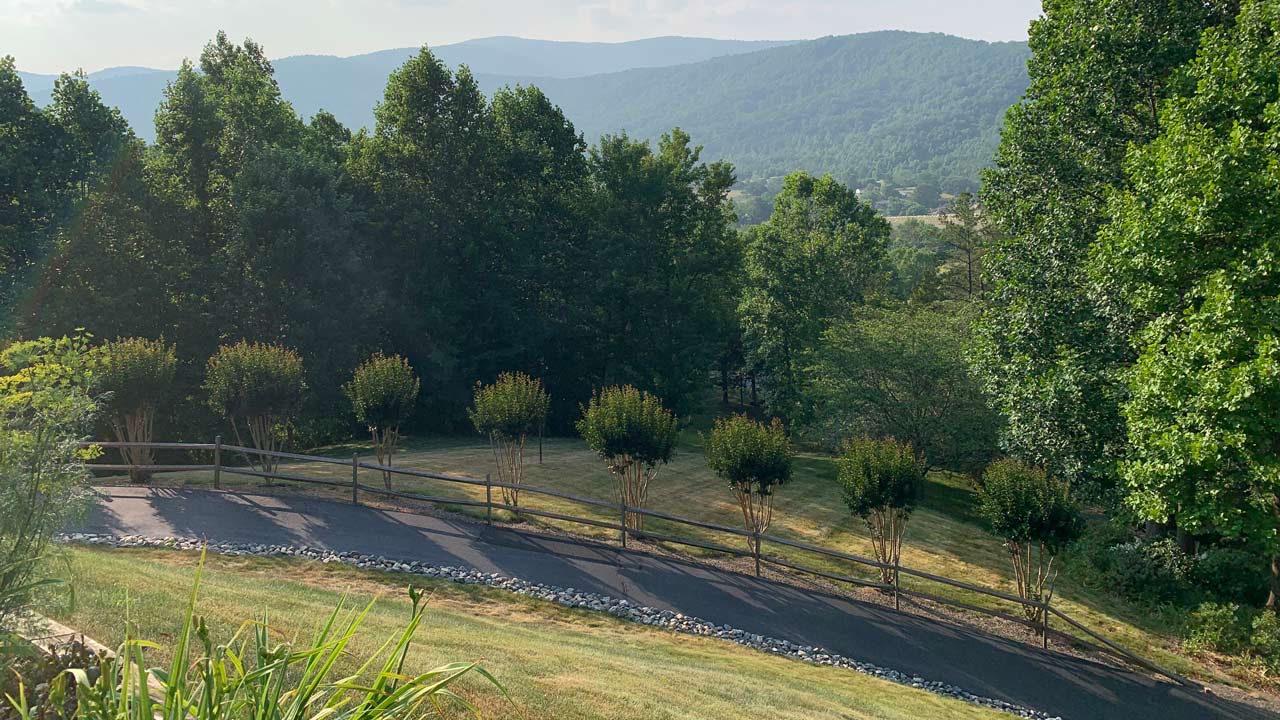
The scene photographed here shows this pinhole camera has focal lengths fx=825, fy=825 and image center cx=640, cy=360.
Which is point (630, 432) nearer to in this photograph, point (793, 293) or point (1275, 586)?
point (1275, 586)

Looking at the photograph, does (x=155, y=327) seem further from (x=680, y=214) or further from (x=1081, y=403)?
(x=1081, y=403)

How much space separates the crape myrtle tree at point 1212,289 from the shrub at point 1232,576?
75.3 inches

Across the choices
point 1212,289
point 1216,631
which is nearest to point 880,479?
point 1212,289

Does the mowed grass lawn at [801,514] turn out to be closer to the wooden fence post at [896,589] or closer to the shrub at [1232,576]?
the wooden fence post at [896,589]

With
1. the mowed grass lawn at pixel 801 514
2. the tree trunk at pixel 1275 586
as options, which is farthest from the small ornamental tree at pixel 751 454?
the tree trunk at pixel 1275 586

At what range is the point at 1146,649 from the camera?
18141 mm

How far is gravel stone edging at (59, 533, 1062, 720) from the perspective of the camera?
589 inches

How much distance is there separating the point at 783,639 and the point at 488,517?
329 inches

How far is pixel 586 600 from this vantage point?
1681 cm

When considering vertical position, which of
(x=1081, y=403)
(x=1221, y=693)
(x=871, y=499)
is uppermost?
(x=1081, y=403)

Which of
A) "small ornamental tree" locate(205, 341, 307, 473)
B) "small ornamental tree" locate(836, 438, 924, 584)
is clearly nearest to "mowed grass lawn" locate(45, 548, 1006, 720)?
"small ornamental tree" locate(836, 438, 924, 584)

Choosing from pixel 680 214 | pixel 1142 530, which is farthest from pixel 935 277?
pixel 1142 530

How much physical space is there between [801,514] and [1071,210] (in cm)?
1171

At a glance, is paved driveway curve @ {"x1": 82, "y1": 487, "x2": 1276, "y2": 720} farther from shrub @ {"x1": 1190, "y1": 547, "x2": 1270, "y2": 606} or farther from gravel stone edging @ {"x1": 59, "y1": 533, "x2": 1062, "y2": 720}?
shrub @ {"x1": 1190, "y1": 547, "x2": 1270, "y2": 606}
